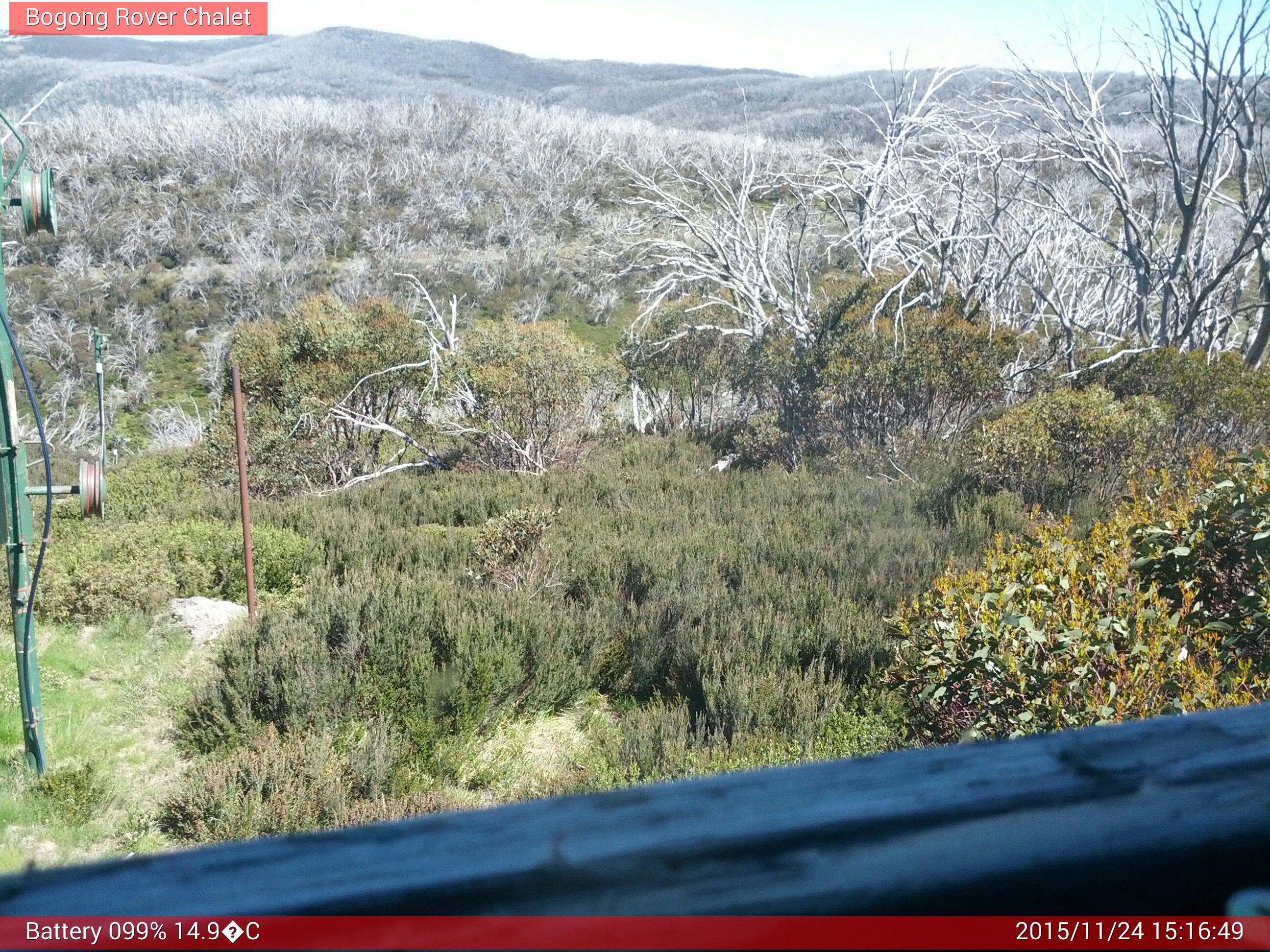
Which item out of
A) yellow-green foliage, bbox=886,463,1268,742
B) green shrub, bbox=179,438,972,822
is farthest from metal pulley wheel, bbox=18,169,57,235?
yellow-green foliage, bbox=886,463,1268,742

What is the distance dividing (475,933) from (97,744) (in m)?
5.36

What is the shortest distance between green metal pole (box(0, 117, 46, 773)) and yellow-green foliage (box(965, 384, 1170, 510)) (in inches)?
287

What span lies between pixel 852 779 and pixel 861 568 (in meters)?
6.41

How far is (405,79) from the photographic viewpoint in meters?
66.8

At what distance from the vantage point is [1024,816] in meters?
0.63

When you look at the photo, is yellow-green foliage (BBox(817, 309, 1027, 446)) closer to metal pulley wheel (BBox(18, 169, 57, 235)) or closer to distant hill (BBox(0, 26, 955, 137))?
metal pulley wheel (BBox(18, 169, 57, 235))

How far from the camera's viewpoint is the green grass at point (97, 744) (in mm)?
4074

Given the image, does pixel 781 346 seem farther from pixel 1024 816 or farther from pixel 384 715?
pixel 1024 816

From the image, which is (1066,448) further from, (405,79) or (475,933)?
(405,79)

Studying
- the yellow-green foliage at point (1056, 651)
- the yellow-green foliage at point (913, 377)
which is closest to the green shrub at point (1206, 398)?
the yellow-green foliage at point (913, 377)

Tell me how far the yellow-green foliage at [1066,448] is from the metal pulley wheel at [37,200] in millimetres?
7269

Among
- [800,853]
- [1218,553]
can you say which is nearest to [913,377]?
[1218,553]

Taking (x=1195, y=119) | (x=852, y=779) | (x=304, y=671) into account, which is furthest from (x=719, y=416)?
(x=852, y=779)

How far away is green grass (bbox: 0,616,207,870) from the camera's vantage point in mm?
4074
